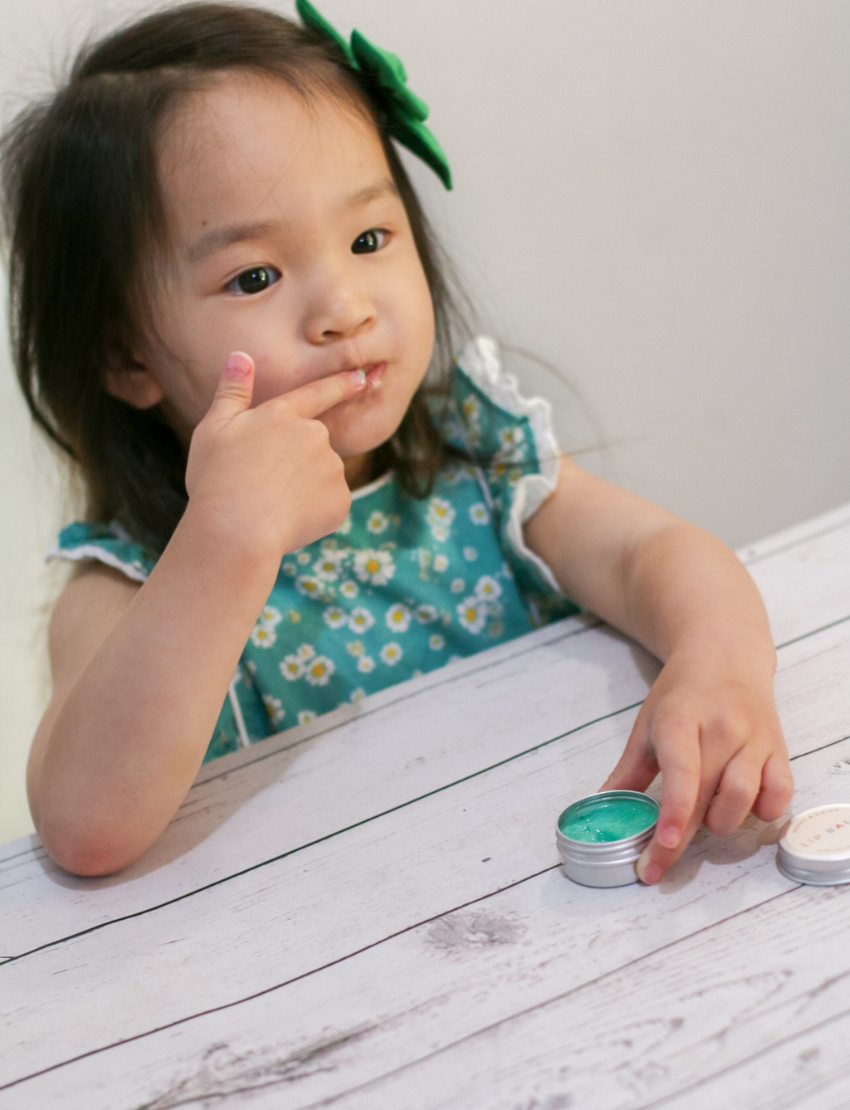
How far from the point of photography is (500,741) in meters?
0.72

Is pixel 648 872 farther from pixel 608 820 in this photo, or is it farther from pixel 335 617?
pixel 335 617

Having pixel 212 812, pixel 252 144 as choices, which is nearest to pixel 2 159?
pixel 252 144

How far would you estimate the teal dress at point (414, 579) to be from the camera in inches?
40.6

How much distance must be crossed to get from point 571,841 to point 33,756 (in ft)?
1.49

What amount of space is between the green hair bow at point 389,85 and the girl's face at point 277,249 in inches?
2.7

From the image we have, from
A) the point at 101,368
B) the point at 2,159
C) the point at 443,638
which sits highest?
the point at 2,159

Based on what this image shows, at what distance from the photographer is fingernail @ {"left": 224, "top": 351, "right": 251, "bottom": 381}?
776 millimetres

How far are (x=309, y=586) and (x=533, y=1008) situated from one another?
637 mm

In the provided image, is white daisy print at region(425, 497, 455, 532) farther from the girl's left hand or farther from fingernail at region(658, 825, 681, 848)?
fingernail at region(658, 825, 681, 848)

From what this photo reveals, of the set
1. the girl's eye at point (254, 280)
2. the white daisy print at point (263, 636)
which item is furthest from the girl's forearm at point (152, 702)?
the white daisy print at point (263, 636)

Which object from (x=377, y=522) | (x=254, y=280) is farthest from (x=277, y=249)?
(x=377, y=522)

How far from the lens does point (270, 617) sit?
1.03m

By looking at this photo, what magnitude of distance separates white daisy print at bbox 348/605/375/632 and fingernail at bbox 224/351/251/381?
0.35 metres

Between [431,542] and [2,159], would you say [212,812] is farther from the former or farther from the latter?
[2,159]
